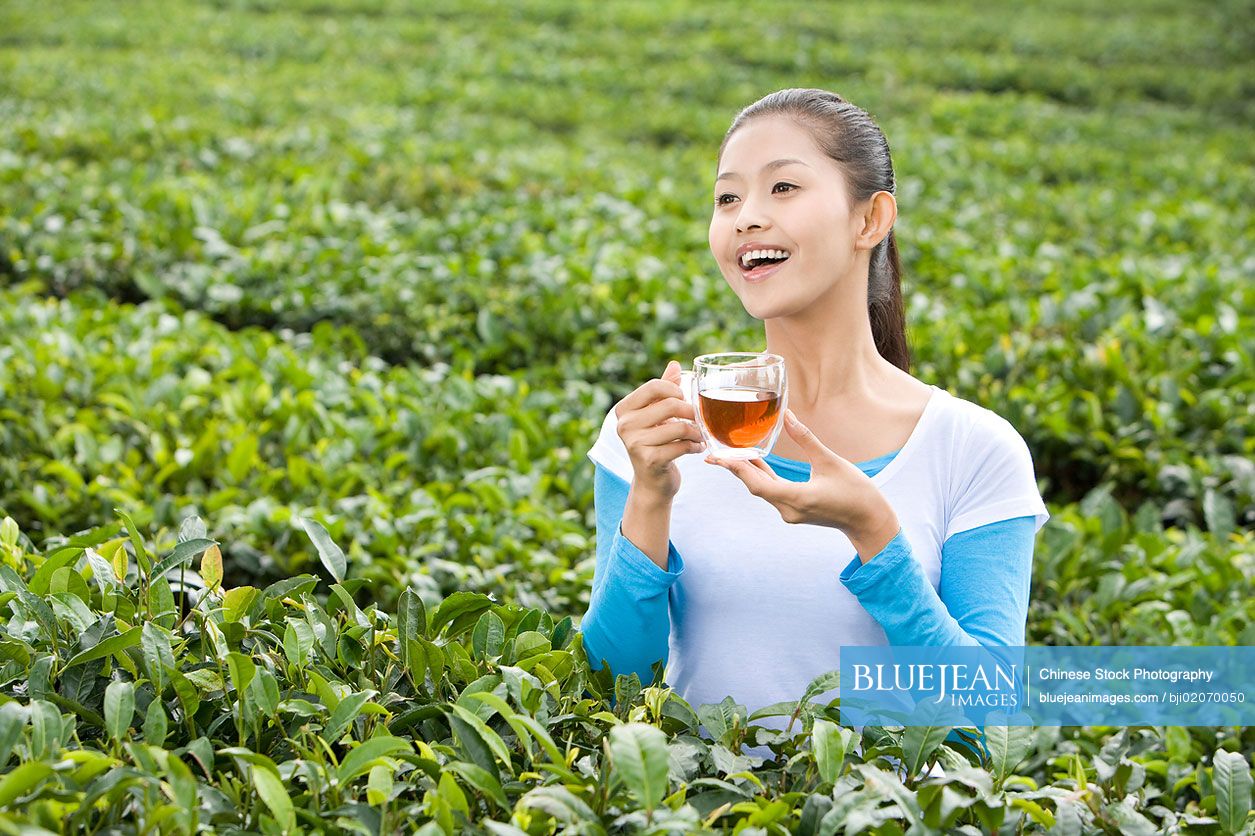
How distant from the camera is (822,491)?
5.43ft

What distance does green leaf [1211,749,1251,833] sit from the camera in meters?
1.72

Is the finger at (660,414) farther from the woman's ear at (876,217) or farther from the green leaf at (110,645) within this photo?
the green leaf at (110,645)

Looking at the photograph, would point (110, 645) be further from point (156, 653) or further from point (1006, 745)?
point (1006, 745)

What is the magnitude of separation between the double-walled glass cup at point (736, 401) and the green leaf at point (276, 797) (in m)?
0.69

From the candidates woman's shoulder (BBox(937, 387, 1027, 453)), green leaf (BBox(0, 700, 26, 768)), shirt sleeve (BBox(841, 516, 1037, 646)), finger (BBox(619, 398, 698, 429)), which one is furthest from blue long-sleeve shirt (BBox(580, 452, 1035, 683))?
green leaf (BBox(0, 700, 26, 768))

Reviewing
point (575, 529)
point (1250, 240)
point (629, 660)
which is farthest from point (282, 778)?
point (1250, 240)

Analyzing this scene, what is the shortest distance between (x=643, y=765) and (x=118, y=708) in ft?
2.19

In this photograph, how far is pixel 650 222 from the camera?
701 centimetres

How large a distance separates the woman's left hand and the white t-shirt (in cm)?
23

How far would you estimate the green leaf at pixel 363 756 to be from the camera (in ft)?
4.95

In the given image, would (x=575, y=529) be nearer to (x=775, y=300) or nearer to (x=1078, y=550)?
(x=1078, y=550)

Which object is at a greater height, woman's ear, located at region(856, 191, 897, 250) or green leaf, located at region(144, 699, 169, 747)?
woman's ear, located at region(856, 191, 897, 250)

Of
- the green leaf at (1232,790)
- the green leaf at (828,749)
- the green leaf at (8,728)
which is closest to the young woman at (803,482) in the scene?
the green leaf at (828,749)

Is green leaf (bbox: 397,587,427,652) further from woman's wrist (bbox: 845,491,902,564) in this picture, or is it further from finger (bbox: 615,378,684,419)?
woman's wrist (bbox: 845,491,902,564)
